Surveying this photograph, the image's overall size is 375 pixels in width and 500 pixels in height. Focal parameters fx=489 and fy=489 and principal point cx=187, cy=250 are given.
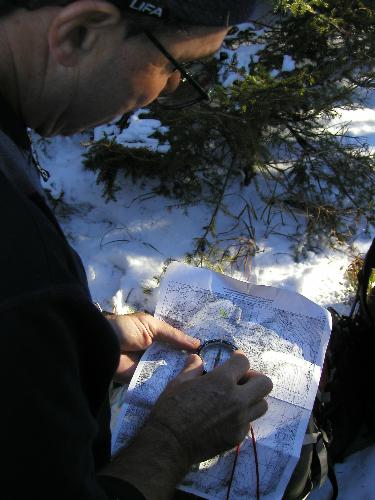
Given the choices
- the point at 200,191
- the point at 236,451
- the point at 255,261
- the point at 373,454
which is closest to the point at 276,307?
the point at 236,451

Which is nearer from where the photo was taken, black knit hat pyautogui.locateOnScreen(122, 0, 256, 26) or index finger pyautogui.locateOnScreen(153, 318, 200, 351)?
black knit hat pyautogui.locateOnScreen(122, 0, 256, 26)

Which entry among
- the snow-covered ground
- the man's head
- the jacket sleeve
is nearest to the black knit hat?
the man's head

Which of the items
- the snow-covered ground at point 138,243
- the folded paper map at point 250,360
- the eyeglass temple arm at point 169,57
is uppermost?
the eyeglass temple arm at point 169,57

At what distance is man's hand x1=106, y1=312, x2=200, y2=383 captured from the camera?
1.54 meters

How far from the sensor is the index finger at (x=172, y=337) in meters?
1.57

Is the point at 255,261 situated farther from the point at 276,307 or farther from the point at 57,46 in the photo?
the point at 57,46

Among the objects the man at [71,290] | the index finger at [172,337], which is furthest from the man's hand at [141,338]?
the man at [71,290]

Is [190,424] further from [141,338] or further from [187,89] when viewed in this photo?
[187,89]

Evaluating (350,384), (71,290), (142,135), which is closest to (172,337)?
(350,384)

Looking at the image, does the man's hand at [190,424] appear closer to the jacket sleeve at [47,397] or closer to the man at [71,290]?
the man at [71,290]

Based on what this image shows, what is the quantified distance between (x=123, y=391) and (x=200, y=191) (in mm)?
1497

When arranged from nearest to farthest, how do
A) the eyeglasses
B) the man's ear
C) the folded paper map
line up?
1. the man's ear
2. the eyeglasses
3. the folded paper map

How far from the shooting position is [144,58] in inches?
36.8

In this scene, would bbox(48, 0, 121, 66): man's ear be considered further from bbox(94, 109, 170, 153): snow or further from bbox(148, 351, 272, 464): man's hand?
bbox(94, 109, 170, 153): snow
